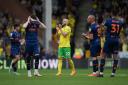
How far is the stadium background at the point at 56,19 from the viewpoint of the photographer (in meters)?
37.5

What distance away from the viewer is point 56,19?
4288 centimetres

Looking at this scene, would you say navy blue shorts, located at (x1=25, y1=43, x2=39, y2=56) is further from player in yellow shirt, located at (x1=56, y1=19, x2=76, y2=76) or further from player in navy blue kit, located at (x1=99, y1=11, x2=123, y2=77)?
player in navy blue kit, located at (x1=99, y1=11, x2=123, y2=77)

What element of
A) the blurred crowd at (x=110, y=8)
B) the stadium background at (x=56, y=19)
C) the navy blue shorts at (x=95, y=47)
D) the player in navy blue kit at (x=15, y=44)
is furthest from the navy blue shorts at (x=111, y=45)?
the blurred crowd at (x=110, y=8)

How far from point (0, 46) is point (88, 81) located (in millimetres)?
15206

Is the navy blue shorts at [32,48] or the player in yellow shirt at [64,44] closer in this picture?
the navy blue shorts at [32,48]

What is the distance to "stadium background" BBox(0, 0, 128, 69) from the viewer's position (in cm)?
3750

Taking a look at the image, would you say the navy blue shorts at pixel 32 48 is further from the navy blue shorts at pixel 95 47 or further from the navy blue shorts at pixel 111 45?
the navy blue shorts at pixel 111 45

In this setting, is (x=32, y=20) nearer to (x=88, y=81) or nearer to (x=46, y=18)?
(x=88, y=81)

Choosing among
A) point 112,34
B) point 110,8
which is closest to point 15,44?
point 112,34

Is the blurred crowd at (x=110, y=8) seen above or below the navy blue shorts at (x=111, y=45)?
above

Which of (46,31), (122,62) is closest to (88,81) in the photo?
(122,62)

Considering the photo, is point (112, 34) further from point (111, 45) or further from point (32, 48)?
point (32, 48)

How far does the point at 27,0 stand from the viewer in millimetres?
43875

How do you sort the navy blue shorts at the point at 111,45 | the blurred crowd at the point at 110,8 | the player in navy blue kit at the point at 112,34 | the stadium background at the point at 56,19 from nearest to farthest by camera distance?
the player in navy blue kit at the point at 112,34 → the navy blue shorts at the point at 111,45 → the stadium background at the point at 56,19 → the blurred crowd at the point at 110,8
